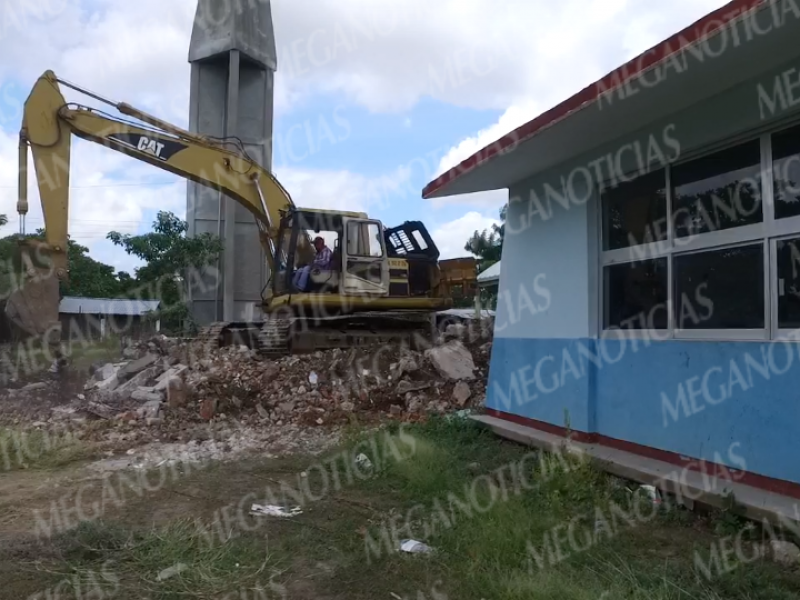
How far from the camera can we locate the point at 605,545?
14.1ft

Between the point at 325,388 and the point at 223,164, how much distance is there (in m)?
4.94

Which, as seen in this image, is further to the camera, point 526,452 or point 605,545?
point 526,452

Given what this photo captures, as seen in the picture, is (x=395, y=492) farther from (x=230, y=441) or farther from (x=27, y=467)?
(x=27, y=467)

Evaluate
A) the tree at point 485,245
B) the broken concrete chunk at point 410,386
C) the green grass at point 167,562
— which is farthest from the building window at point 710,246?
the tree at point 485,245

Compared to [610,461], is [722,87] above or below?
above

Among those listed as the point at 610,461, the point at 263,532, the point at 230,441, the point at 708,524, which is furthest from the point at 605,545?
the point at 230,441

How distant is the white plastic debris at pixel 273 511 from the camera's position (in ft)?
16.9

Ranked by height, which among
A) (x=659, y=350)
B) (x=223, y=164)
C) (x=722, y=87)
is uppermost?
(x=223, y=164)

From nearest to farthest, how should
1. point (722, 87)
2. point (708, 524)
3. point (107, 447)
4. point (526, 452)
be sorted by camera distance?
1. point (708, 524)
2. point (722, 87)
3. point (526, 452)
4. point (107, 447)

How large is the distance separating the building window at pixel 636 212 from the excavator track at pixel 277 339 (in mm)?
A: 7174

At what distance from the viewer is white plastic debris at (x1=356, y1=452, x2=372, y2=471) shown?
6.36m

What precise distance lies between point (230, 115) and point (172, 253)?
4.59 metres

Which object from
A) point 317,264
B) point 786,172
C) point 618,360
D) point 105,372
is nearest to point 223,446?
point 618,360

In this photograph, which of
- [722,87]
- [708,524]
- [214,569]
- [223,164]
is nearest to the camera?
[214,569]
